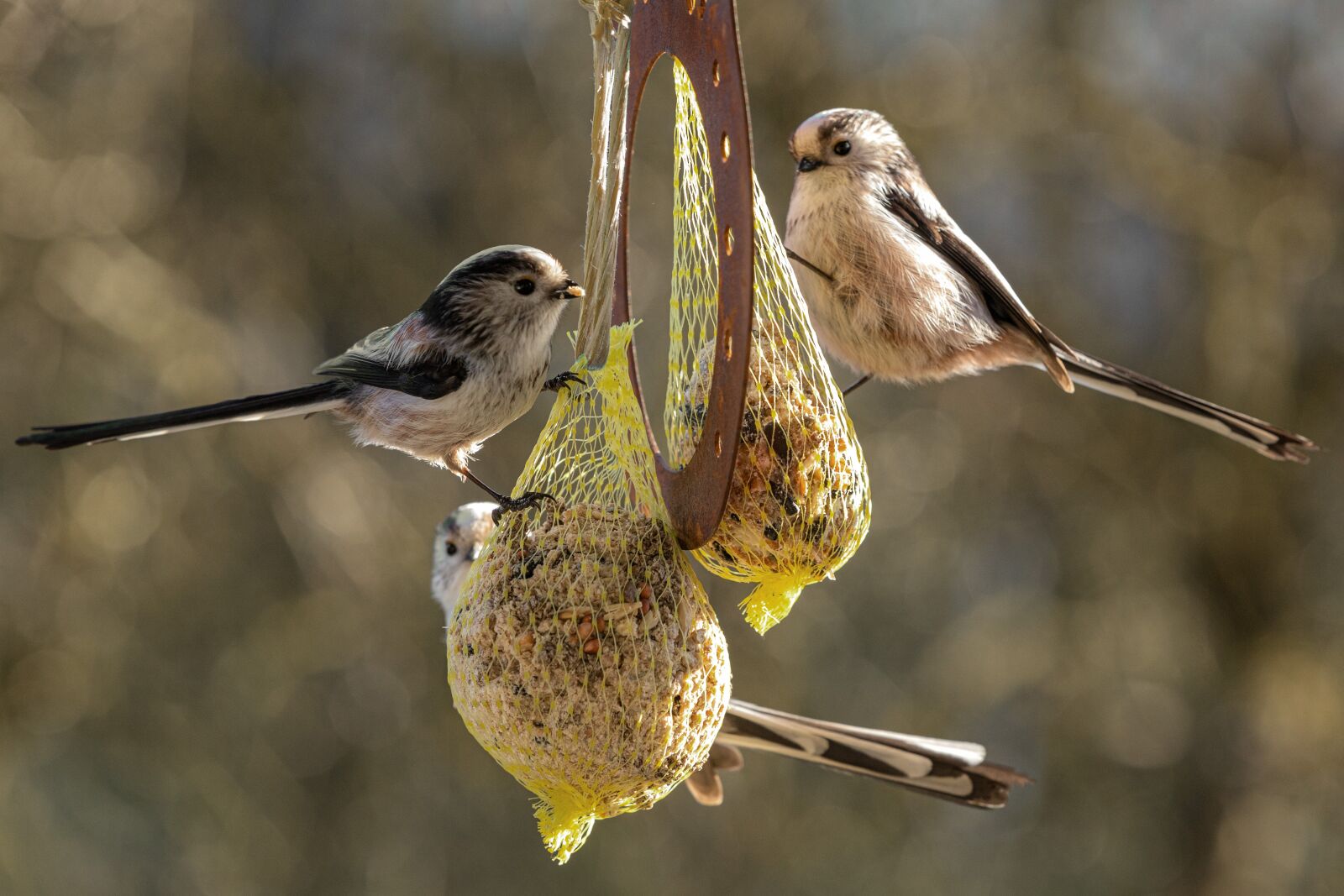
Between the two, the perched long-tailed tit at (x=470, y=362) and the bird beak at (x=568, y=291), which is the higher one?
the bird beak at (x=568, y=291)

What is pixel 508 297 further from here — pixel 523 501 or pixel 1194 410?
pixel 1194 410

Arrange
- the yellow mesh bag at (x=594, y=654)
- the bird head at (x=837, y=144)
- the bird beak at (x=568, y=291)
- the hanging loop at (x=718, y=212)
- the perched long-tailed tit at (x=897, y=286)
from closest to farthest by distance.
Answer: the hanging loop at (x=718, y=212), the yellow mesh bag at (x=594, y=654), the bird beak at (x=568, y=291), the perched long-tailed tit at (x=897, y=286), the bird head at (x=837, y=144)

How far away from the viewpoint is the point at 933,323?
3.34m

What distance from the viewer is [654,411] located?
775cm

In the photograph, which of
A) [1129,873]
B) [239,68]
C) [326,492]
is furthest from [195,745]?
[1129,873]

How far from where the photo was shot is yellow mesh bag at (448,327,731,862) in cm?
231

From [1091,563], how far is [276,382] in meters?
5.49

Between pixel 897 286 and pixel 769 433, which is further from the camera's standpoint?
pixel 897 286

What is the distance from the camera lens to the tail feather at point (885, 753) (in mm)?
3340

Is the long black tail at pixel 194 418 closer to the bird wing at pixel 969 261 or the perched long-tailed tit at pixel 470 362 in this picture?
the perched long-tailed tit at pixel 470 362

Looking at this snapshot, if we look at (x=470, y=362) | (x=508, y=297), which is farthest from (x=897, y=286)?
Answer: (x=470, y=362)

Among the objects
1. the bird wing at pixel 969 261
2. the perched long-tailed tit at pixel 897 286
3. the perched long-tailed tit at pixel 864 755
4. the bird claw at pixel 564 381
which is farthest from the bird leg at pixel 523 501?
the bird wing at pixel 969 261

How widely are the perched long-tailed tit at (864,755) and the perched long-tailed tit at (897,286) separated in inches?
37.9

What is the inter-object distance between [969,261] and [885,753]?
4.41ft
